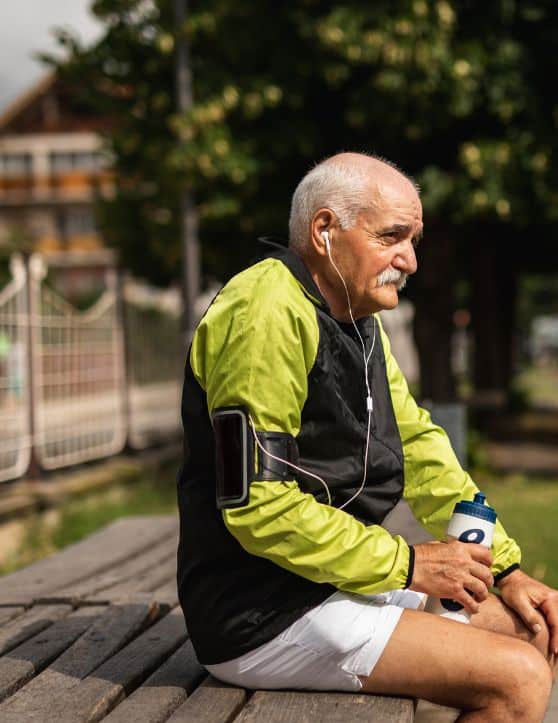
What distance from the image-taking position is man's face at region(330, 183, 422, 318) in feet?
8.93

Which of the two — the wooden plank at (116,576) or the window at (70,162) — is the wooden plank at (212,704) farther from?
the window at (70,162)

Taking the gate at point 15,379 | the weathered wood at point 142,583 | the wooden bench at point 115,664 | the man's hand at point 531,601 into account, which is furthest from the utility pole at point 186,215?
the man's hand at point 531,601

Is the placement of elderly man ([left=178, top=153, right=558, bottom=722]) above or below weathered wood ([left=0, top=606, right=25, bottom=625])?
above

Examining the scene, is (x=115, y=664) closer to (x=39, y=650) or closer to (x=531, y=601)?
(x=39, y=650)

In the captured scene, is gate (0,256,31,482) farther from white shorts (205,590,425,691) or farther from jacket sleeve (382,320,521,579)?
white shorts (205,590,425,691)

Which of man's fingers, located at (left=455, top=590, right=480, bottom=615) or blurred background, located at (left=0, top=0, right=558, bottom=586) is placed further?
blurred background, located at (left=0, top=0, right=558, bottom=586)

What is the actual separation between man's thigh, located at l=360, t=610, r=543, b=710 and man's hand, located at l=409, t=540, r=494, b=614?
78 mm

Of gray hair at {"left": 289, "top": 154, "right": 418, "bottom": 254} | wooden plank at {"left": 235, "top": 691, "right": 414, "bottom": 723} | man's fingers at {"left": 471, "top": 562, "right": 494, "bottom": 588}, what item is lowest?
wooden plank at {"left": 235, "top": 691, "right": 414, "bottom": 723}

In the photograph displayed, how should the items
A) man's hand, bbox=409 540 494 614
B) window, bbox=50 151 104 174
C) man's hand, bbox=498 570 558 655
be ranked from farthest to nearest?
window, bbox=50 151 104 174 < man's hand, bbox=498 570 558 655 < man's hand, bbox=409 540 494 614

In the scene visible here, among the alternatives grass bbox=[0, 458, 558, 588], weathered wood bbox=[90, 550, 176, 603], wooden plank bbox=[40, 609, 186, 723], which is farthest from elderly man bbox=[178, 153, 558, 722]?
grass bbox=[0, 458, 558, 588]

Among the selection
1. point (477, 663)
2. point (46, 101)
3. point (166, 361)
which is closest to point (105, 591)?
point (477, 663)

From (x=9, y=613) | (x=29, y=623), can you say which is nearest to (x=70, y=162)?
(x=9, y=613)

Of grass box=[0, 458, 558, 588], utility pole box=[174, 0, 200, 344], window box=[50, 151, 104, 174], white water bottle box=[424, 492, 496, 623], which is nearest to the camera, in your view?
white water bottle box=[424, 492, 496, 623]

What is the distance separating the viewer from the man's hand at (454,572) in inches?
101
